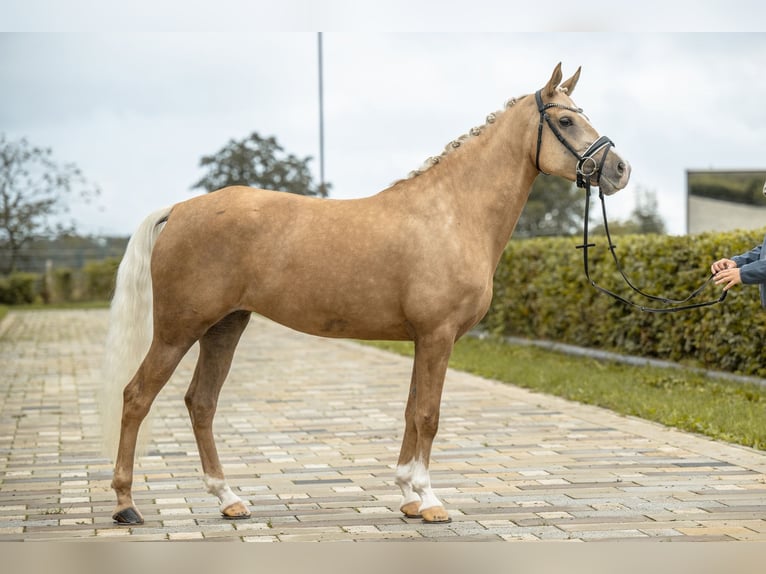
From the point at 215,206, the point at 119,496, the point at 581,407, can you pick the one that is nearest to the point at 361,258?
the point at 215,206

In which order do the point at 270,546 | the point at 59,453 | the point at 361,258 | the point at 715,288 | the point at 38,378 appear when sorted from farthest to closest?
the point at 38,378
the point at 715,288
the point at 59,453
the point at 361,258
the point at 270,546

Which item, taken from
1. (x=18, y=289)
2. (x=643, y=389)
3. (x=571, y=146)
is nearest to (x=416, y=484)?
(x=571, y=146)

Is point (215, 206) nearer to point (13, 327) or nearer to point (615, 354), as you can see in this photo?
point (615, 354)

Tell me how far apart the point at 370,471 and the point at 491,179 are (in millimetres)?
2252

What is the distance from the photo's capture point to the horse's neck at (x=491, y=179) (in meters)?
5.43

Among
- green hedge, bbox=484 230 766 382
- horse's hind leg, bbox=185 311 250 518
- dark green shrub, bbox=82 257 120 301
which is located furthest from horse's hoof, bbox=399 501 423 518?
dark green shrub, bbox=82 257 120 301

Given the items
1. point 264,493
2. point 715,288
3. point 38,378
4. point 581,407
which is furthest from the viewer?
point 38,378

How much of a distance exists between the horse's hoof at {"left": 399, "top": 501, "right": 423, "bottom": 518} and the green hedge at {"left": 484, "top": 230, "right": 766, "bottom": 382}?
236 inches

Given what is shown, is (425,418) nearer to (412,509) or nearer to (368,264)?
(412,509)

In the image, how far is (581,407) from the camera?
930 cm

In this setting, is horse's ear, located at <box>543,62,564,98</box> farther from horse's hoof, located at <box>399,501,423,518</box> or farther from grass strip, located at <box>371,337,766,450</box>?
grass strip, located at <box>371,337,766,450</box>

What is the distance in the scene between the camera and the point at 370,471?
21.7 ft

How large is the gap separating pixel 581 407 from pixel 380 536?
4.80 metres

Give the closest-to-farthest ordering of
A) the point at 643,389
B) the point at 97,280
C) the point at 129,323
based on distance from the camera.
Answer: the point at 129,323 < the point at 643,389 < the point at 97,280
